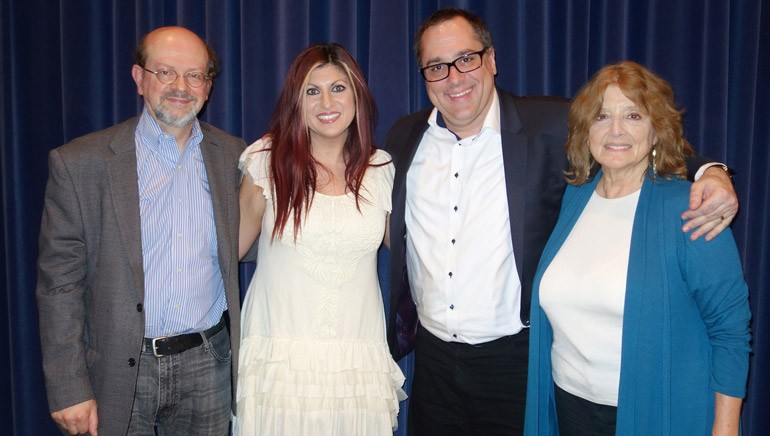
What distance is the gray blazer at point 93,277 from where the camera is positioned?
62.6 inches

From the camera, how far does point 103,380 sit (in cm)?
164

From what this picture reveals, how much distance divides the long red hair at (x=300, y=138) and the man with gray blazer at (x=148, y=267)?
19cm

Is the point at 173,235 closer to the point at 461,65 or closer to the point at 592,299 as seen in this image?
the point at 461,65

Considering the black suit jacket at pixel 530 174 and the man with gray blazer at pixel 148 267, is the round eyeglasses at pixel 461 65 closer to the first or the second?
the black suit jacket at pixel 530 174

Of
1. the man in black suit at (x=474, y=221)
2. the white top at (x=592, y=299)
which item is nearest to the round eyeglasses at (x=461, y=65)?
the man in black suit at (x=474, y=221)

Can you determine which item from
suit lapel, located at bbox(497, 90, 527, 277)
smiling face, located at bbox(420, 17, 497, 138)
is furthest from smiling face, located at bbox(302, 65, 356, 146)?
suit lapel, located at bbox(497, 90, 527, 277)

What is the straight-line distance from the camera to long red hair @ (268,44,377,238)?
1826mm

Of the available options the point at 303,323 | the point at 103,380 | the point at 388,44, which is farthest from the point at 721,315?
the point at 103,380

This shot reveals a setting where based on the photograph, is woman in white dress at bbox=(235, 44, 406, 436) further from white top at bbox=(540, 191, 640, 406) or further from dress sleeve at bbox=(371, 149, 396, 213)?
white top at bbox=(540, 191, 640, 406)

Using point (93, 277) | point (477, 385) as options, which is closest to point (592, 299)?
point (477, 385)

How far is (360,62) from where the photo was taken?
2.43 m

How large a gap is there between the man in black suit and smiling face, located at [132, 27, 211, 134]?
0.78 m

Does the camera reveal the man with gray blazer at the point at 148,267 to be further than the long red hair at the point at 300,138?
No

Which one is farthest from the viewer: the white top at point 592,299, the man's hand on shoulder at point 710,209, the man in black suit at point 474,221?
the man in black suit at point 474,221
